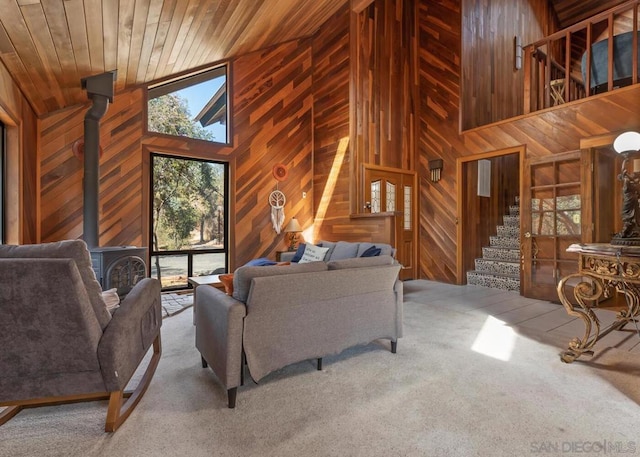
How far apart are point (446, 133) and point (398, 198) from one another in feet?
4.54

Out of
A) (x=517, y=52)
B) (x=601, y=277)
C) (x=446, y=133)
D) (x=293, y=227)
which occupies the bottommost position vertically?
(x=601, y=277)

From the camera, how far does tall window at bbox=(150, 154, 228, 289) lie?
16.2 feet

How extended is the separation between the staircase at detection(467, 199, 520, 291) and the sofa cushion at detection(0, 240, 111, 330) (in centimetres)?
521

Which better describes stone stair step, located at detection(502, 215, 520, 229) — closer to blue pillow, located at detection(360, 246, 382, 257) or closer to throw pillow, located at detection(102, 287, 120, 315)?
blue pillow, located at detection(360, 246, 382, 257)

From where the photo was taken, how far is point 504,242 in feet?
18.9

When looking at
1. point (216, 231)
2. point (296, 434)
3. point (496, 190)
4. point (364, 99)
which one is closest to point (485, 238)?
point (496, 190)

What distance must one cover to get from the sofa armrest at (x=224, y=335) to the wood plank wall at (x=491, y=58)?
5.08 meters

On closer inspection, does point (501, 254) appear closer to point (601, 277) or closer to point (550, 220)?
point (550, 220)

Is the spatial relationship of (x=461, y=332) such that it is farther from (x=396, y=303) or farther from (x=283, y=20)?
(x=283, y=20)

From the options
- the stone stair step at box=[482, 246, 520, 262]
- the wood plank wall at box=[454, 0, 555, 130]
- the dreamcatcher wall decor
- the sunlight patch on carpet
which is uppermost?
the wood plank wall at box=[454, 0, 555, 130]

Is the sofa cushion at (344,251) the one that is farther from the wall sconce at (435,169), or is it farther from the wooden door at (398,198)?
the wall sconce at (435,169)

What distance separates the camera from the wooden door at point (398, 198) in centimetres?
567

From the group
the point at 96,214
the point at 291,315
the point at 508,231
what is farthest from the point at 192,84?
the point at 508,231

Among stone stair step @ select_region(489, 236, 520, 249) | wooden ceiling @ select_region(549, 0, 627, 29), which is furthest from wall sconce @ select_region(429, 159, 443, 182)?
wooden ceiling @ select_region(549, 0, 627, 29)
